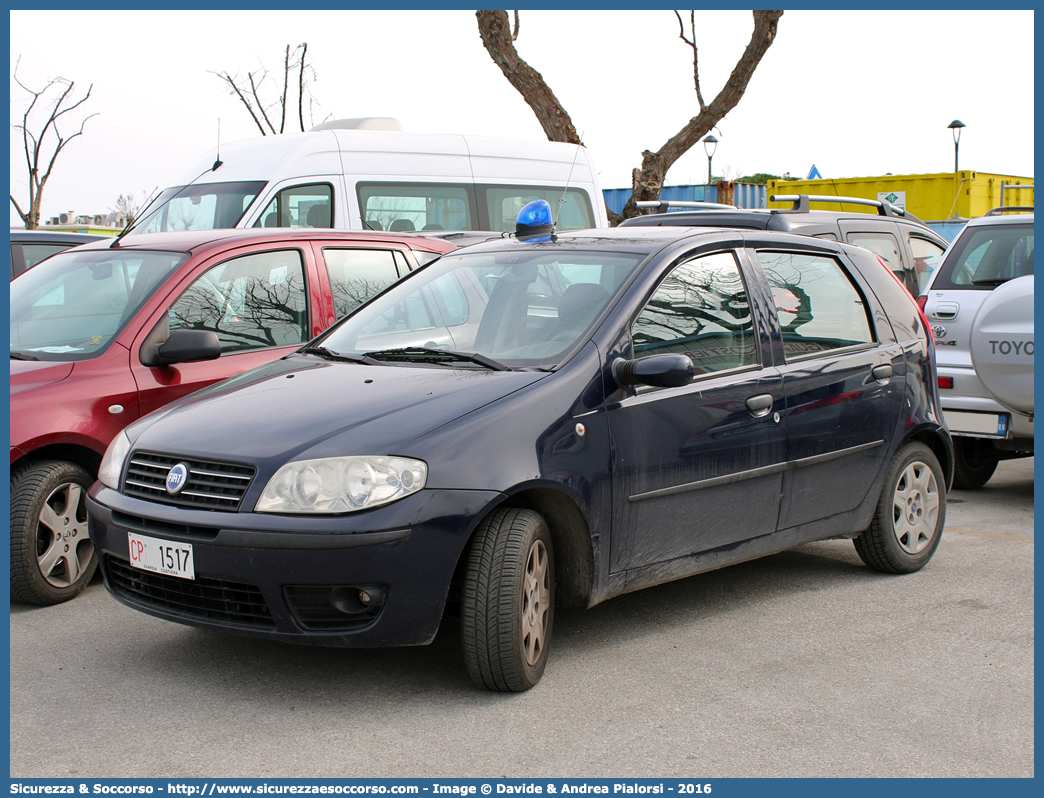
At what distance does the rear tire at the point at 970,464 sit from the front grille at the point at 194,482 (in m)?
5.56

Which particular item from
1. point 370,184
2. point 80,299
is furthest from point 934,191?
point 80,299

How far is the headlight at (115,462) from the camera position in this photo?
4.16 metres

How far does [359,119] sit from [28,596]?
791 cm

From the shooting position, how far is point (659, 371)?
414cm

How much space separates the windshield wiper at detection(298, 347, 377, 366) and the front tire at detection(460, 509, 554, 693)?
1.07 metres

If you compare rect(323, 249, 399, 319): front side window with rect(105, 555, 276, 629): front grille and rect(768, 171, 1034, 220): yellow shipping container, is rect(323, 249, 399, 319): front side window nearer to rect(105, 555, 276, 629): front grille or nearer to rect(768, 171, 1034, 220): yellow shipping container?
rect(105, 555, 276, 629): front grille

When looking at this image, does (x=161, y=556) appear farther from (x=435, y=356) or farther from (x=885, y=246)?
(x=885, y=246)

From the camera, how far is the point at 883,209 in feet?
36.2

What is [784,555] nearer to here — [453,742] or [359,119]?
[453,742]

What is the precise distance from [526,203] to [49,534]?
7372 millimetres

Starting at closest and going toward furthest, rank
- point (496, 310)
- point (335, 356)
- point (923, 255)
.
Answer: point (496, 310)
point (335, 356)
point (923, 255)

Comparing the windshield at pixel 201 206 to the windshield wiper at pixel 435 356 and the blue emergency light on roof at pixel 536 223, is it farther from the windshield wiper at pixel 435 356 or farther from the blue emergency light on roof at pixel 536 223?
the windshield wiper at pixel 435 356

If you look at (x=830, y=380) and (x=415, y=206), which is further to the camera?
(x=415, y=206)

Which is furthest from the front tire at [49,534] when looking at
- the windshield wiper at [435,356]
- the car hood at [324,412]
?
the windshield wiper at [435,356]
